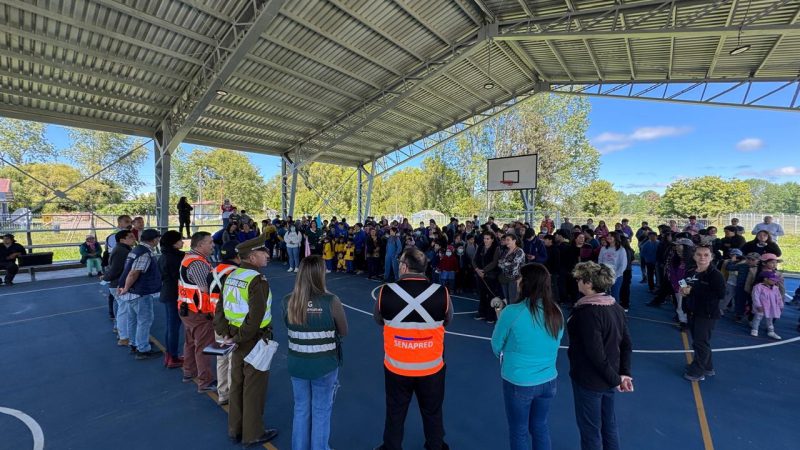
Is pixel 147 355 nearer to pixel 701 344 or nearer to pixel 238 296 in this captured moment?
pixel 238 296

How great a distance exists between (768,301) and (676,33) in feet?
20.8

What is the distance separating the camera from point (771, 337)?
18.6 ft

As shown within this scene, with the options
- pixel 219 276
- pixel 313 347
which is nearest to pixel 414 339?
pixel 313 347

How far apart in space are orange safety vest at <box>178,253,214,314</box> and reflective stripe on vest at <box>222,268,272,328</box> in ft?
3.13

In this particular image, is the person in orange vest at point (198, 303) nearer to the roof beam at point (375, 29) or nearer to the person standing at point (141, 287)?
the person standing at point (141, 287)

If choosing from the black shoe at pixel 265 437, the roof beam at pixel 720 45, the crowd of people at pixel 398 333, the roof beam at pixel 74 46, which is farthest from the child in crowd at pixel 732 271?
the roof beam at pixel 74 46

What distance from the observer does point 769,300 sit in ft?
18.6

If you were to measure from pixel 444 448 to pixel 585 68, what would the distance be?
13.8m

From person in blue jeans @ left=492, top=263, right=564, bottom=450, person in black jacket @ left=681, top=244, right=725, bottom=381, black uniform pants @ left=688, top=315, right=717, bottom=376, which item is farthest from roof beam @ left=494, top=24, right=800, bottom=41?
person in blue jeans @ left=492, top=263, right=564, bottom=450

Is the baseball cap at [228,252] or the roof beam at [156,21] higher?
the roof beam at [156,21]

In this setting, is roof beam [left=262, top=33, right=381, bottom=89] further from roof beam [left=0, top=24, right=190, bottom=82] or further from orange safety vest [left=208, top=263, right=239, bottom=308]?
orange safety vest [left=208, top=263, right=239, bottom=308]

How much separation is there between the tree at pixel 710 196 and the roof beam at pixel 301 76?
38.9 m

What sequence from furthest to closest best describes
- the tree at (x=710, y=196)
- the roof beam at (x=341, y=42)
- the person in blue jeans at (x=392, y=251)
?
the tree at (x=710, y=196)
the person in blue jeans at (x=392, y=251)
the roof beam at (x=341, y=42)

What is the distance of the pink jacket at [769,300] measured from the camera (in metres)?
5.64
